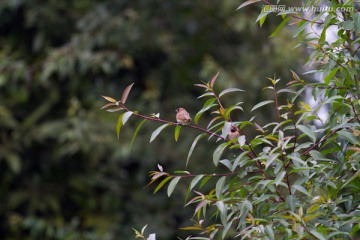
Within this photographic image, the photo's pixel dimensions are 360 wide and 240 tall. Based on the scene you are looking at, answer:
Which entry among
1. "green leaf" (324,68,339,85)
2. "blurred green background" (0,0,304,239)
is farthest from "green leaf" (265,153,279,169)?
"blurred green background" (0,0,304,239)

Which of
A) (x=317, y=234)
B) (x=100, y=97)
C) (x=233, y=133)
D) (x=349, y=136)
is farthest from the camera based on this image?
(x=100, y=97)

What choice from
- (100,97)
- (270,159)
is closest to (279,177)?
(270,159)

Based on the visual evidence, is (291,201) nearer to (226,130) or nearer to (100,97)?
(226,130)

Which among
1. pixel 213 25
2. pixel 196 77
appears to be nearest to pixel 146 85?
pixel 196 77

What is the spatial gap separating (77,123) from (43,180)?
77 centimetres

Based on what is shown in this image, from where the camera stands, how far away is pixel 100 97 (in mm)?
5320

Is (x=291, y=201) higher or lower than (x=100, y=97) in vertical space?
higher

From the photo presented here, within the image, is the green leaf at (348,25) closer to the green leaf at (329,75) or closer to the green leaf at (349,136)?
the green leaf at (329,75)

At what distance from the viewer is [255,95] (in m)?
5.11

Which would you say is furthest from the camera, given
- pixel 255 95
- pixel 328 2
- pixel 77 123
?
pixel 255 95

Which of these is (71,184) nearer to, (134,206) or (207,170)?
(134,206)

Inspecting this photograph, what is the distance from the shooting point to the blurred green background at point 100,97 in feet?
16.1

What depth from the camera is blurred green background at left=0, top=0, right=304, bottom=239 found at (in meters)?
4.89

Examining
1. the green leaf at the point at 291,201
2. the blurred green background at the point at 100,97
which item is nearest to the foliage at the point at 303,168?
the green leaf at the point at 291,201
